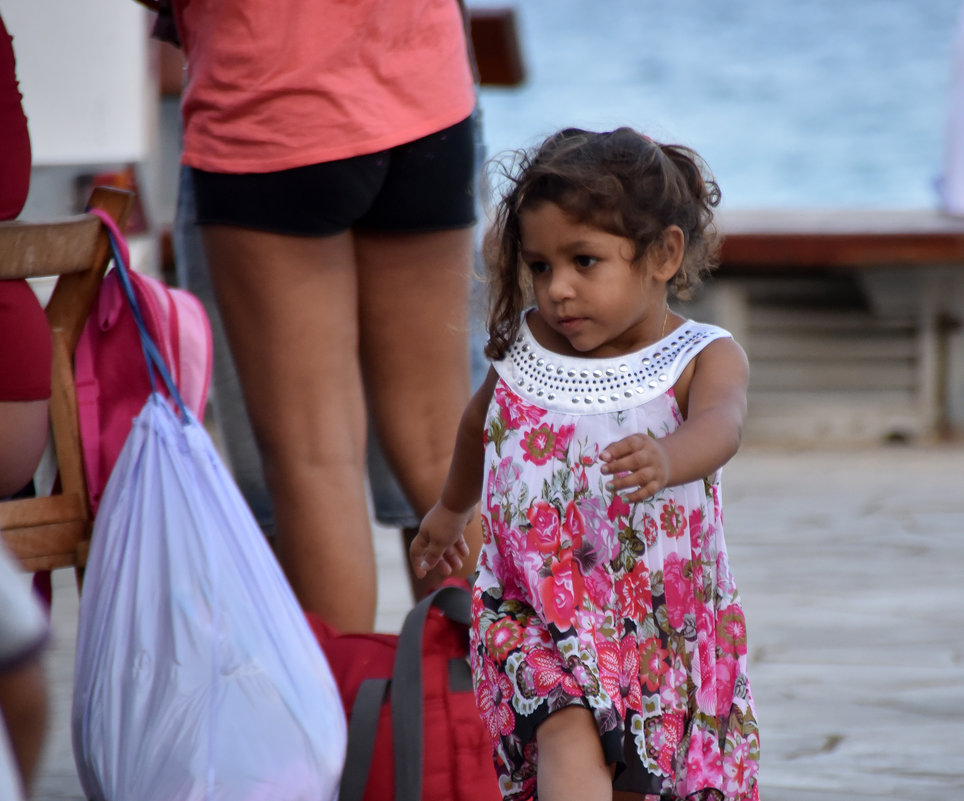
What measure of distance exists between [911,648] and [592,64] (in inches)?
1452

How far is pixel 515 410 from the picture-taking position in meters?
1.63

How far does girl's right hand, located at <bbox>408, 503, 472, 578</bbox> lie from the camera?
179cm

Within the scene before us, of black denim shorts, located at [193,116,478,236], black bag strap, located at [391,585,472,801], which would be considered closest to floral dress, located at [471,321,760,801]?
black bag strap, located at [391,585,472,801]

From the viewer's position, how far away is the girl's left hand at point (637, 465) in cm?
143

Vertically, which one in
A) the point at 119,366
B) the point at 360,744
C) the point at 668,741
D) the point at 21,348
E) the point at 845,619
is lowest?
the point at 845,619

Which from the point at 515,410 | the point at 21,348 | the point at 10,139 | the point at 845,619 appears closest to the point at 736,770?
the point at 515,410

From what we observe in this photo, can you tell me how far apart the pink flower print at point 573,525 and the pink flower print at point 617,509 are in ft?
0.11

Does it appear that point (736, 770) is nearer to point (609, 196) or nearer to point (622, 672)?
point (622, 672)

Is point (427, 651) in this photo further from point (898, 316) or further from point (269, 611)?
point (898, 316)

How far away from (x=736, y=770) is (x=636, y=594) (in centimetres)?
26

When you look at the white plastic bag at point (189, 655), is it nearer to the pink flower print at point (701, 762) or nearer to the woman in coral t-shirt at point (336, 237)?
the woman in coral t-shirt at point (336, 237)

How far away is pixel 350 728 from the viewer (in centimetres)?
191

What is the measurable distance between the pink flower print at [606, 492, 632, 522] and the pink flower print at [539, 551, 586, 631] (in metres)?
0.06

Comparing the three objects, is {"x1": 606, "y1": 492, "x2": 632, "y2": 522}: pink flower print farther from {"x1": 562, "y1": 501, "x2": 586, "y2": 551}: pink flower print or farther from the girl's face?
the girl's face
